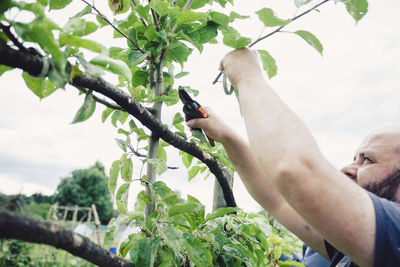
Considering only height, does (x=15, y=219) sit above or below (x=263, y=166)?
below

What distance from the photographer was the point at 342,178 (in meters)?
A: 0.79

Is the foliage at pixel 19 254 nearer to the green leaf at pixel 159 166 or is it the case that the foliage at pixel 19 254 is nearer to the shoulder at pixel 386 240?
the green leaf at pixel 159 166

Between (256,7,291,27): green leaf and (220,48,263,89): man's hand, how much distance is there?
0.40 ft

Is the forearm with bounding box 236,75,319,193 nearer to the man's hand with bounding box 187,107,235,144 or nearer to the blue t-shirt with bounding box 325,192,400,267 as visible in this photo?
the blue t-shirt with bounding box 325,192,400,267

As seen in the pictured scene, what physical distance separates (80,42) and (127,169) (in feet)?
2.26

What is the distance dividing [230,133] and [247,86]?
20.0 inches

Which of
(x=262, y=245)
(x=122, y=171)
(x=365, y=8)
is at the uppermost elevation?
(x=365, y=8)

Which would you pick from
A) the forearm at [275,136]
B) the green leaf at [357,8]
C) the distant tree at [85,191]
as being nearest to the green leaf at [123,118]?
the forearm at [275,136]

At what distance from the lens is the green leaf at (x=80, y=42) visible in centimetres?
71

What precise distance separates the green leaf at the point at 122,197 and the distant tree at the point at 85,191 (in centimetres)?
3603

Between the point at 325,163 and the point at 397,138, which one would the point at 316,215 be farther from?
the point at 397,138

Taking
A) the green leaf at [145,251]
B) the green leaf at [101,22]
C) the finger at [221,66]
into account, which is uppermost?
the green leaf at [101,22]

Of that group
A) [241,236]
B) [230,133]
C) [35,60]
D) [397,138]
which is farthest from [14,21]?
[397,138]

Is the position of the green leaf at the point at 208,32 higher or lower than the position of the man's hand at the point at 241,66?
higher
